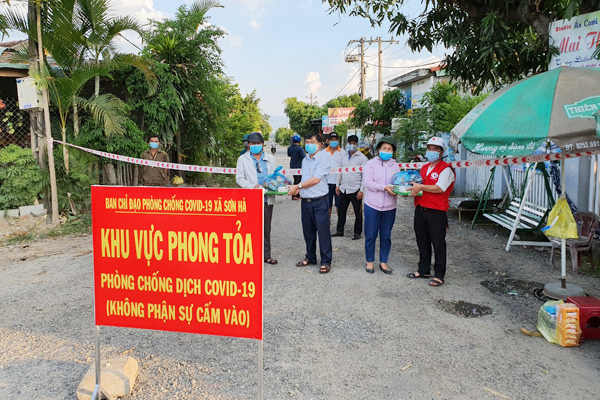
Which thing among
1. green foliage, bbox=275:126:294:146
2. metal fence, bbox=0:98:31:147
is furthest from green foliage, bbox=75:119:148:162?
green foliage, bbox=275:126:294:146

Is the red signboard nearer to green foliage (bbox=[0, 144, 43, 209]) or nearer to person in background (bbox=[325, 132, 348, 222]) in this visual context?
person in background (bbox=[325, 132, 348, 222])

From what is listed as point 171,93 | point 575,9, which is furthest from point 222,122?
point 575,9

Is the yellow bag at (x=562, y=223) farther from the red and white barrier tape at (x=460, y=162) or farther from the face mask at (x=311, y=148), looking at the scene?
the face mask at (x=311, y=148)

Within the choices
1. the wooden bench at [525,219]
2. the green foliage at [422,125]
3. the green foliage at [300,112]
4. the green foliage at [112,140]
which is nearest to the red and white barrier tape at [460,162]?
the green foliage at [112,140]

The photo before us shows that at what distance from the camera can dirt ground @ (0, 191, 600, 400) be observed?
10.5 feet

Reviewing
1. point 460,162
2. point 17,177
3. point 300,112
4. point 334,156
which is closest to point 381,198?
point 460,162

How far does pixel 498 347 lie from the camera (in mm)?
3799

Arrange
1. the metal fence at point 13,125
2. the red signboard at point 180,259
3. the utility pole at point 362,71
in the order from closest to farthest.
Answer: the red signboard at point 180,259 → the metal fence at point 13,125 → the utility pole at point 362,71

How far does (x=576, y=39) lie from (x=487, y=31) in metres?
0.97

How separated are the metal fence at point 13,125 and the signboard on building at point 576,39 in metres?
9.56

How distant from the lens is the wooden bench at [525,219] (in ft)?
22.6

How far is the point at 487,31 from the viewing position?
5531 millimetres

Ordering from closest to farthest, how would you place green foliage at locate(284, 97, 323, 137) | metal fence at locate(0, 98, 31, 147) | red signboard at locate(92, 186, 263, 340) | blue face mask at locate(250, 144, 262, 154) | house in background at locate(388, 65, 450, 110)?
1. red signboard at locate(92, 186, 263, 340)
2. blue face mask at locate(250, 144, 262, 154)
3. metal fence at locate(0, 98, 31, 147)
4. house in background at locate(388, 65, 450, 110)
5. green foliage at locate(284, 97, 323, 137)

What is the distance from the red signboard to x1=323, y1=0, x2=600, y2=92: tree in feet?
13.9
